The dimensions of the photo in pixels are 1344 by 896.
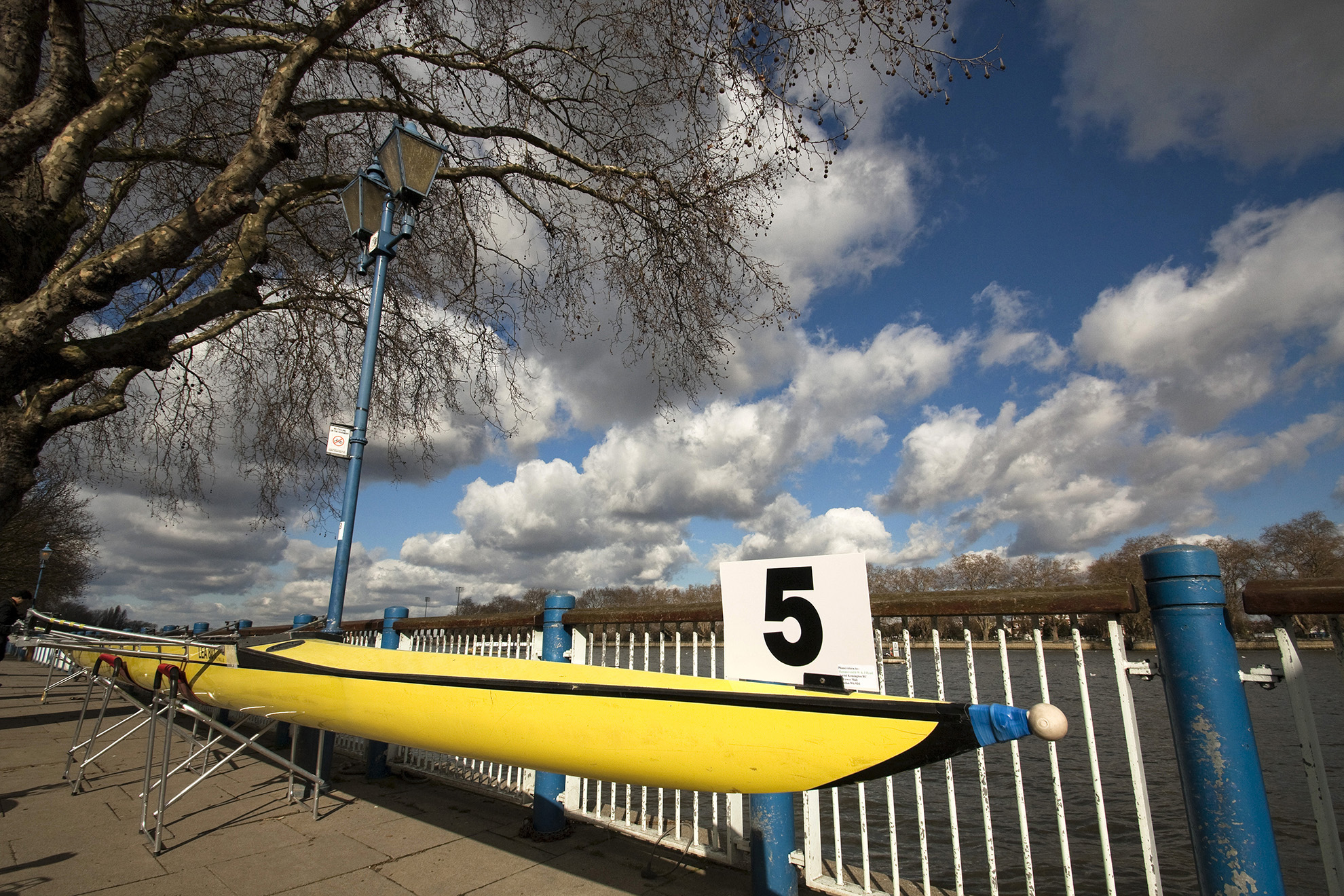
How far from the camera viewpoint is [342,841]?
10.5ft

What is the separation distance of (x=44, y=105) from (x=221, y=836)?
4.69m

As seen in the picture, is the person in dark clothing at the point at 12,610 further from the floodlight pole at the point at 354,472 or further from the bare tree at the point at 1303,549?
the bare tree at the point at 1303,549

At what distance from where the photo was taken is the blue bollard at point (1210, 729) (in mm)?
1230

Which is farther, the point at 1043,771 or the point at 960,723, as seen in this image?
the point at 1043,771

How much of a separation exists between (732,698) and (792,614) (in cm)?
46

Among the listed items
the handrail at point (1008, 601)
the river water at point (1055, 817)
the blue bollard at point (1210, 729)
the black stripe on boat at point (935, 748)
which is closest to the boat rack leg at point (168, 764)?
the river water at point (1055, 817)

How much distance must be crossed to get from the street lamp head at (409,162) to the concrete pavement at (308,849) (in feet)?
13.4

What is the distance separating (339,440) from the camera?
13.8 ft

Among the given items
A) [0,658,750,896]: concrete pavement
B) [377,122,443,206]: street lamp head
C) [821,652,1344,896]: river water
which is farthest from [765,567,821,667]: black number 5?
[377,122,443,206]: street lamp head

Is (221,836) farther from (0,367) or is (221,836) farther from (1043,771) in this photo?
(1043,771)

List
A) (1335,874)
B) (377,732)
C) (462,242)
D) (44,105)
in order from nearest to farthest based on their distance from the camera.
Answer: (1335,874) < (377,732) < (44,105) < (462,242)

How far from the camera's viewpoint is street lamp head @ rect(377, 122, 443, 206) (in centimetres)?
428

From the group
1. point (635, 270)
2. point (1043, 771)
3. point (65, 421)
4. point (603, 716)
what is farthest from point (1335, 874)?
point (65, 421)

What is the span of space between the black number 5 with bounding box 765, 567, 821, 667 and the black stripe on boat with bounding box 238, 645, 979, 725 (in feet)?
0.97
